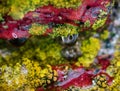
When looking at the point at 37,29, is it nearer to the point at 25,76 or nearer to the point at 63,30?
the point at 63,30

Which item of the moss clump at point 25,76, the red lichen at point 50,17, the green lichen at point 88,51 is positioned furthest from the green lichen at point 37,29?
the green lichen at point 88,51

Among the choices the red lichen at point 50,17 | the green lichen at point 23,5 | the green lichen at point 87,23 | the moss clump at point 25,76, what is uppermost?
the green lichen at point 23,5

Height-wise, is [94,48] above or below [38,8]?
below

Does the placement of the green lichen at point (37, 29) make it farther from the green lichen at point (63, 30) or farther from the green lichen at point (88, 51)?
the green lichen at point (88, 51)

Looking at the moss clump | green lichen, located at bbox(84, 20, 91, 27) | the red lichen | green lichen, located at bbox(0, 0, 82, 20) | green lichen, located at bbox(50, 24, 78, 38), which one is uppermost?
green lichen, located at bbox(0, 0, 82, 20)

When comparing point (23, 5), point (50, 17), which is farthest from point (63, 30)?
point (23, 5)

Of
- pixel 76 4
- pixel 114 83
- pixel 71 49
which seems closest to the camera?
pixel 76 4

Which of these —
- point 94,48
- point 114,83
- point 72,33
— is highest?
point 72,33

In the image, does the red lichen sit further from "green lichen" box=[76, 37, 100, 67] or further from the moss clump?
"green lichen" box=[76, 37, 100, 67]

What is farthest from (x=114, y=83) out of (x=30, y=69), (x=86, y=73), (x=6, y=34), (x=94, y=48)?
(x=6, y=34)

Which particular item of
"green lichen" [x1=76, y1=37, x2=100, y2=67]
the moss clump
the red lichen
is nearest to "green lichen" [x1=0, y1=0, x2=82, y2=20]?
the red lichen

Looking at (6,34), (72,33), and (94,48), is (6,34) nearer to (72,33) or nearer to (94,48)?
(72,33)
